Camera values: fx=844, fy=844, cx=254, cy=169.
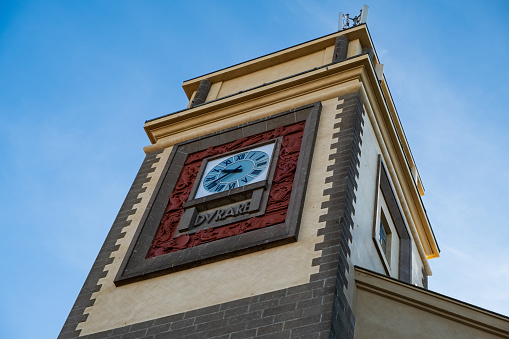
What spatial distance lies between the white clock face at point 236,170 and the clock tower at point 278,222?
4cm

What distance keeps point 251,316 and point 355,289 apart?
5.50ft

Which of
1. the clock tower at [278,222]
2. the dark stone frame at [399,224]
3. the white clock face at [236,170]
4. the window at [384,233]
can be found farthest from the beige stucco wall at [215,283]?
the window at [384,233]

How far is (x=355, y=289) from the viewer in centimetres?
1205

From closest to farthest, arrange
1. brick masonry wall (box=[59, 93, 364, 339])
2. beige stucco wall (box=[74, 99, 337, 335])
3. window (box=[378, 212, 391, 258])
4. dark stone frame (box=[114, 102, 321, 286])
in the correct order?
brick masonry wall (box=[59, 93, 364, 339]) → beige stucco wall (box=[74, 99, 337, 335]) → dark stone frame (box=[114, 102, 321, 286]) → window (box=[378, 212, 391, 258])

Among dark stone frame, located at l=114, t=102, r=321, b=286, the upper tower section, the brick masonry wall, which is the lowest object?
the brick masonry wall

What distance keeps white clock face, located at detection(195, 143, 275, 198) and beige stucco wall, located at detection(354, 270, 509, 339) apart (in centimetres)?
331

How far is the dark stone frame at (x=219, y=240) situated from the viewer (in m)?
12.8

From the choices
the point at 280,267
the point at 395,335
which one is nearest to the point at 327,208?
the point at 280,267

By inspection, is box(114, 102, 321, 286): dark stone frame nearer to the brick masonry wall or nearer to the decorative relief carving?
the decorative relief carving

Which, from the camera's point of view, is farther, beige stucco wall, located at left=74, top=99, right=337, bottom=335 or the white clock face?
the white clock face

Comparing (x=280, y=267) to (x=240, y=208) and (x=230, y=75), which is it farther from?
(x=230, y=75)

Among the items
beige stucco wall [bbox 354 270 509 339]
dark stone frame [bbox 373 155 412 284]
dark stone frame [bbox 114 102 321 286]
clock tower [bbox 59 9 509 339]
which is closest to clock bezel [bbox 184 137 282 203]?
clock tower [bbox 59 9 509 339]

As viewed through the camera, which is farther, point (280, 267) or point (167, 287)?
point (167, 287)

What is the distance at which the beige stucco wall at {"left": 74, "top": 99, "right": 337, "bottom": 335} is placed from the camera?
11914 millimetres
